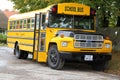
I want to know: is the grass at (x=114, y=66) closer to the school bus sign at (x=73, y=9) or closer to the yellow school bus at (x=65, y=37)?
the yellow school bus at (x=65, y=37)

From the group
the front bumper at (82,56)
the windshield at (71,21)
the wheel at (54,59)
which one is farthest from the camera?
the windshield at (71,21)

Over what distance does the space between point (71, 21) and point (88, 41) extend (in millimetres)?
1915

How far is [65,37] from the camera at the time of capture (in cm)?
1471

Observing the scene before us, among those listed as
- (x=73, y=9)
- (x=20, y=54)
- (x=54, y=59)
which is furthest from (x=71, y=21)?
(x=20, y=54)

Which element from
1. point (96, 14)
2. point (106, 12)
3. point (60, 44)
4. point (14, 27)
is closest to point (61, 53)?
point (60, 44)

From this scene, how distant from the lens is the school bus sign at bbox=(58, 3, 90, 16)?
16031mm

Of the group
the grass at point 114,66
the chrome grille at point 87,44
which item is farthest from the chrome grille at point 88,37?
the grass at point 114,66

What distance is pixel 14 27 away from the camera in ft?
70.6

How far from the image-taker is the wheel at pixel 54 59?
585 inches

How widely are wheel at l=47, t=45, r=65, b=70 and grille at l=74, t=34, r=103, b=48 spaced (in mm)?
907

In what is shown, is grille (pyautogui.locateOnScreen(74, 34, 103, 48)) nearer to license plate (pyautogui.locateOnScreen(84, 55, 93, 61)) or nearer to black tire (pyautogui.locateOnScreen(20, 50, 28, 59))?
license plate (pyautogui.locateOnScreen(84, 55, 93, 61))

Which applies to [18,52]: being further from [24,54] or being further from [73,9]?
[73,9]

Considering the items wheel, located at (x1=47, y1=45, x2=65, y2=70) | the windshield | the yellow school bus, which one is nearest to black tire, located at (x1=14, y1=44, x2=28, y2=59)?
the yellow school bus

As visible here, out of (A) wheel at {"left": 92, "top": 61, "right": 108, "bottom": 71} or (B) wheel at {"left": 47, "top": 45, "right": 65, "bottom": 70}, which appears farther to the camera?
(A) wheel at {"left": 92, "top": 61, "right": 108, "bottom": 71}
